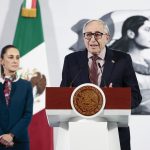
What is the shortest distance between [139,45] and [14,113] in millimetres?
2107

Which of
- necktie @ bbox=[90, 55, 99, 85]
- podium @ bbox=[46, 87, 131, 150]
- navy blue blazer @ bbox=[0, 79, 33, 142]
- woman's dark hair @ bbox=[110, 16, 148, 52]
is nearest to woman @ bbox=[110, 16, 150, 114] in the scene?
woman's dark hair @ bbox=[110, 16, 148, 52]

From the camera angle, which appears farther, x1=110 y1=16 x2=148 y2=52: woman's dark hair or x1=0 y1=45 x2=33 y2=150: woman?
x1=110 y1=16 x2=148 y2=52: woman's dark hair

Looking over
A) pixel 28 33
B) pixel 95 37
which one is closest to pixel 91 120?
pixel 95 37

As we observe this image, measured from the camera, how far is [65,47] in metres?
4.91

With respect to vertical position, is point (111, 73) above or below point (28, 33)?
below

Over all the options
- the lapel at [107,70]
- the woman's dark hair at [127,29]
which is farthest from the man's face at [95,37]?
the woman's dark hair at [127,29]

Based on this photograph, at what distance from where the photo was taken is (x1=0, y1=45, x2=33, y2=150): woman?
3.40m

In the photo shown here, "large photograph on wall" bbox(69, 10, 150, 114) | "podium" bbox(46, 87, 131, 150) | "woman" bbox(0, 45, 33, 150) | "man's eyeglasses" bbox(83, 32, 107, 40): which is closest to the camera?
"podium" bbox(46, 87, 131, 150)

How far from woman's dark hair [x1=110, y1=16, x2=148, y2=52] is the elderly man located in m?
2.14

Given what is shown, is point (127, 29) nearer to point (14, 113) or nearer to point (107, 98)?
point (14, 113)

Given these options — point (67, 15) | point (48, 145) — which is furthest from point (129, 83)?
point (67, 15)

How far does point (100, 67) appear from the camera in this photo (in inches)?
103

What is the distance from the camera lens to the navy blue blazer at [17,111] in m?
3.44

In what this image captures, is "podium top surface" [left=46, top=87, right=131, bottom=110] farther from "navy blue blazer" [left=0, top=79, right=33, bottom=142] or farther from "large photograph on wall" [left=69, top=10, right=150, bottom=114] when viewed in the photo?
"large photograph on wall" [left=69, top=10, right=150, bottom=114]
